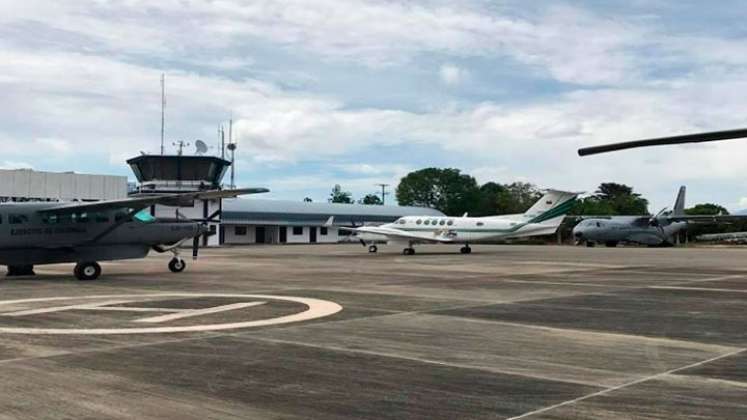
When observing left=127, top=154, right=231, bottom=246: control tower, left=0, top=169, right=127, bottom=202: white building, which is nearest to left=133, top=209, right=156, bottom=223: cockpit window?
left=0, top=169, right=127, bottom=202: white building

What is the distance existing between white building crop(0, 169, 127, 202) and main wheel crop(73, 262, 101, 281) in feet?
130

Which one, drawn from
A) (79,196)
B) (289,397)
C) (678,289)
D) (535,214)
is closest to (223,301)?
(289,397)

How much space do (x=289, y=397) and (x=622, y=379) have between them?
3.50 m

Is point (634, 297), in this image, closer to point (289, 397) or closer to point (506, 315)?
point (506, 315)

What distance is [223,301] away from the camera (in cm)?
1484

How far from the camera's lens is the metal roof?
86562 mm

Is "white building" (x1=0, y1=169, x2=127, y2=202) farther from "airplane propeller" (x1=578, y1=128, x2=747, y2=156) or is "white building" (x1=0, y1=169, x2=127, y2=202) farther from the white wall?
"airplane propeller" (x1=578, y1=128, x2=747, y2=156)

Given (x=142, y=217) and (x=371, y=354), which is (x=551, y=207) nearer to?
(x=142, y=217)

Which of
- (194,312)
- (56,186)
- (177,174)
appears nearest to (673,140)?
(194,312)

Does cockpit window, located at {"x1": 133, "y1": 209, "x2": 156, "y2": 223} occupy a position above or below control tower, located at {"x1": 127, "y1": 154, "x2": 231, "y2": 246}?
below

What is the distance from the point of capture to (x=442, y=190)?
145 metres

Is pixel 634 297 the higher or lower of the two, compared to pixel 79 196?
lower

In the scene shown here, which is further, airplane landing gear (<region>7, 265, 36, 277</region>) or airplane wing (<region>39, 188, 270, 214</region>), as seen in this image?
airplane landing gear (<region>7, 265, 36, 277</region>)

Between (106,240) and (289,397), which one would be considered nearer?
(289,397)
